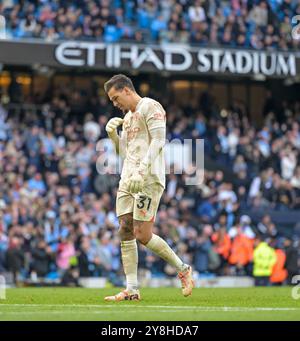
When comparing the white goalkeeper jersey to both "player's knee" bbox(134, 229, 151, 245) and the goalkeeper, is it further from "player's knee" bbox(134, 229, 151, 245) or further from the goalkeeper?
"player's knee" bbox(134, 229, 151, 245)

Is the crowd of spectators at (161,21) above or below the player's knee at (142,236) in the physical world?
above

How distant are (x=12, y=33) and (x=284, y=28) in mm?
8590

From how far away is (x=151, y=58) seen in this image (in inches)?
1179

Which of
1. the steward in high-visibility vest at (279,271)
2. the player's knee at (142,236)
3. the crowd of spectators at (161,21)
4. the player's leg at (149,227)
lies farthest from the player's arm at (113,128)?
the crowd of spectators at (161,21)

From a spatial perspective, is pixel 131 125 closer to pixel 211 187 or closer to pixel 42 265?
pixel 42 265

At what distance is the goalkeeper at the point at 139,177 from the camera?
11734 millimetres

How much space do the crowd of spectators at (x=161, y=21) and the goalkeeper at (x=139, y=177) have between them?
665 inches

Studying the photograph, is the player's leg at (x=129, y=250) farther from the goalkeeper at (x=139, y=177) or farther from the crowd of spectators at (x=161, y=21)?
the crowd of spectators at (x=161, y=21)

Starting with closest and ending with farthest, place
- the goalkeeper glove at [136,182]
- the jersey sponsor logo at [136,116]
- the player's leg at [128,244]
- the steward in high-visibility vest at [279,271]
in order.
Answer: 1. the goalkeeper glove at [136,182]
2. the jersey sponsor logo at [136,116]
3. the player's leg at [128,244]
4. the steward in high-visibility vest at [279,271]

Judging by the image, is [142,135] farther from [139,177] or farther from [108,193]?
[108,193]

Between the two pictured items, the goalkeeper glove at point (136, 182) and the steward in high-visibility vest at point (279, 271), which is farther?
the steward in high-visibility vest at point (279, 271)

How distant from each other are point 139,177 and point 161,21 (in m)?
19.7

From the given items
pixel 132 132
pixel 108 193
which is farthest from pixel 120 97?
pixel 108 193

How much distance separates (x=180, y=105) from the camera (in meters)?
33.3
